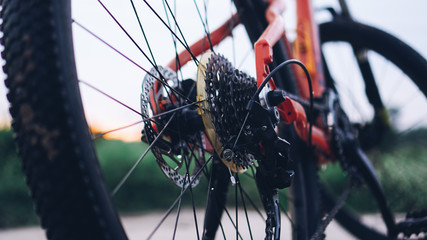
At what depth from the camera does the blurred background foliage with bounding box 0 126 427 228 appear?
5.66 feet

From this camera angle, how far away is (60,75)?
470 mm

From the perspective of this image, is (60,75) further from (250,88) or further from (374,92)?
(374,92)

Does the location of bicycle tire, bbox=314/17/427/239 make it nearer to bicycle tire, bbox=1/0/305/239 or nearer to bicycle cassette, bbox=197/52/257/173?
bicycle cassette, bbox=197/52/257/173

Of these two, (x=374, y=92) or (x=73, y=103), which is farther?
(x=374, y=92)

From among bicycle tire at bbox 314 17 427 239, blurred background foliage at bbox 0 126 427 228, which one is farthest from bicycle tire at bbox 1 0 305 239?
blurred background foliage at bbox 0 126 427 228

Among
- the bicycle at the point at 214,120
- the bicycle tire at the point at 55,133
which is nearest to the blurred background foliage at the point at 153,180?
the bicycle at the point at 214,120

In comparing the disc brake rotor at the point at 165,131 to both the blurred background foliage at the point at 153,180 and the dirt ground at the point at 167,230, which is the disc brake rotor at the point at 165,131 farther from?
the blurred background foliage at the point at 153,180

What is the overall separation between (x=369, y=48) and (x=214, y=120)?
3.13 feet

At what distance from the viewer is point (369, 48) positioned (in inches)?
58.0

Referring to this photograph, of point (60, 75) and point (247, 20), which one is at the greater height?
point (247, 20)

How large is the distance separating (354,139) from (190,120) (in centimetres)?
70

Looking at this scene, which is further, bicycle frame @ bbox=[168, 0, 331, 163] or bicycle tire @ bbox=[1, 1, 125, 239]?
bicycle frame @ bbox=[168, 0, 331, 163]

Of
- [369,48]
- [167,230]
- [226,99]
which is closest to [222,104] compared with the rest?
[226,99]

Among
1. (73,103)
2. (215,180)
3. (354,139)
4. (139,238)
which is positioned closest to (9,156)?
(139,238)
